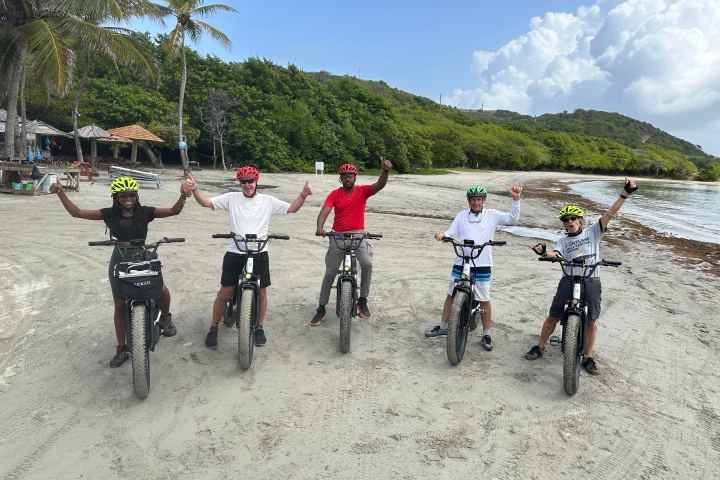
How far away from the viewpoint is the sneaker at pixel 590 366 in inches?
179

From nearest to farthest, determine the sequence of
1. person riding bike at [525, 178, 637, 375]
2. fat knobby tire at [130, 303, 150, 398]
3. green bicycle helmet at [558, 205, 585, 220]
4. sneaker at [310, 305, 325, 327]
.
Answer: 1. fat knobby tire at [130, 303, 150, 398]
2. person riding bike at [525, 178, 637, 375]
3. green bicycle helmet at [558, 205, 585, 220]
4. sneaker at [310, 305, 325, 327]

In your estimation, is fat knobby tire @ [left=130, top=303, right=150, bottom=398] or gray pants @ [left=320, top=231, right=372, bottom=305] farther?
gray pants @ [left=320, top=231, right=372, bottom=305]

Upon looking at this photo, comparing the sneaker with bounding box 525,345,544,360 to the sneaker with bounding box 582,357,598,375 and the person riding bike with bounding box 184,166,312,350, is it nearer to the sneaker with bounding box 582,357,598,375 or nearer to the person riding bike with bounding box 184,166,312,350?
the sneaker with bounding box 582,357,598,375

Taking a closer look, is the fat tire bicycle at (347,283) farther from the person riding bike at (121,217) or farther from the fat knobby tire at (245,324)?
the person riding bike at (121,217)

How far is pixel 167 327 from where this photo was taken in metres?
4.98

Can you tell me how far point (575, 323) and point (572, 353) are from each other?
27cm

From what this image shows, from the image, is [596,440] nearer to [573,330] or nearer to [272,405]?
[573,330]

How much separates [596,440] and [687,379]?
1.85 metres

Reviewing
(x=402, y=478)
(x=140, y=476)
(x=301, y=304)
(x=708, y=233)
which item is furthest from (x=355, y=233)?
(x=708, y=233)

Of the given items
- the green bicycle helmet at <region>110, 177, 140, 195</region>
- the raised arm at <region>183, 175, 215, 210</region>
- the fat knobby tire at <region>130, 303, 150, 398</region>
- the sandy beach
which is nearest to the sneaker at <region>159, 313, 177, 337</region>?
the sandy beach

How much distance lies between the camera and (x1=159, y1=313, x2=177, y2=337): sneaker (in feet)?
16.1

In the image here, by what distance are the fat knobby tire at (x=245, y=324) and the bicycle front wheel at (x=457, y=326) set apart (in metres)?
1.95

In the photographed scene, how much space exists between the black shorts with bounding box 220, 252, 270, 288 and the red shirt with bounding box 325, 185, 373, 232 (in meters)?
1.11

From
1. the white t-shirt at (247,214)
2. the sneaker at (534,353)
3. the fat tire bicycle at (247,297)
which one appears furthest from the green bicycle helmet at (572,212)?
the white t-shirt at (247,214)
